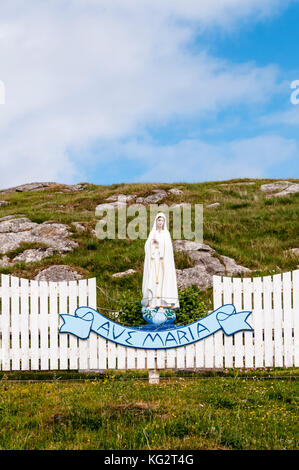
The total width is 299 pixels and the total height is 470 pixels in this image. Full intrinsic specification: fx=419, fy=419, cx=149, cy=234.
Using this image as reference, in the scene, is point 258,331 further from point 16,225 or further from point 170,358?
point 16,225

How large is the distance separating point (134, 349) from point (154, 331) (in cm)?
55

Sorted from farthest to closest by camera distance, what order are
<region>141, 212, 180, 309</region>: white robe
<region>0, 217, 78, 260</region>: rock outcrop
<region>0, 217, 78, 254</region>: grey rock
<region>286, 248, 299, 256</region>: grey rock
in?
1. <region>0, 217, 78, 254</region>: grey rock
2. <region>0, 217, 78, 260</region>: rock outcrop
3. <region>286, 248, 299, 256</region>: grey rock
4. <region>141, 212, 180, 309</region>: white robe

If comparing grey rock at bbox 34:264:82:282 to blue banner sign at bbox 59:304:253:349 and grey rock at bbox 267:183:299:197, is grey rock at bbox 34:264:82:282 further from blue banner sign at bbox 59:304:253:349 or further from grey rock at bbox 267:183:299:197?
grey rock at bbox 267:183:299:197

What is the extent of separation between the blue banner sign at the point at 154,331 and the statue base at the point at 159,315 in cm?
61

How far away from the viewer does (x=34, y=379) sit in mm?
8648

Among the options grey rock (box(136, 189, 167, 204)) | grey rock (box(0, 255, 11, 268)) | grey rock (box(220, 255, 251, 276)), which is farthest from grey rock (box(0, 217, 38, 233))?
grey rock (box(220, 255, 251, 276))

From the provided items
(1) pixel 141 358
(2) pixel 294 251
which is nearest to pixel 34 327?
(1) pixel 141 358

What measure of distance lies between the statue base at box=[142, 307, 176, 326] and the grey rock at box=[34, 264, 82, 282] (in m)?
5.82

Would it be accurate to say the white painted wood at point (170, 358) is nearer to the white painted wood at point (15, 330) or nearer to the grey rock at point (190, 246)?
the white painted wood at point (15, 330)

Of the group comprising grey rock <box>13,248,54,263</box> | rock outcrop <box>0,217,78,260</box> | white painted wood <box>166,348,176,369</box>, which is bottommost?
white painted wood <box>166,348,176,369</box>

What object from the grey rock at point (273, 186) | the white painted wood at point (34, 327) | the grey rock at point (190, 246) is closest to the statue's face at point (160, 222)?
the white painted wood at point (34, 327)

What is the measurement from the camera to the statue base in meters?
9.20

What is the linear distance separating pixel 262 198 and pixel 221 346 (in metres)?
18.9
